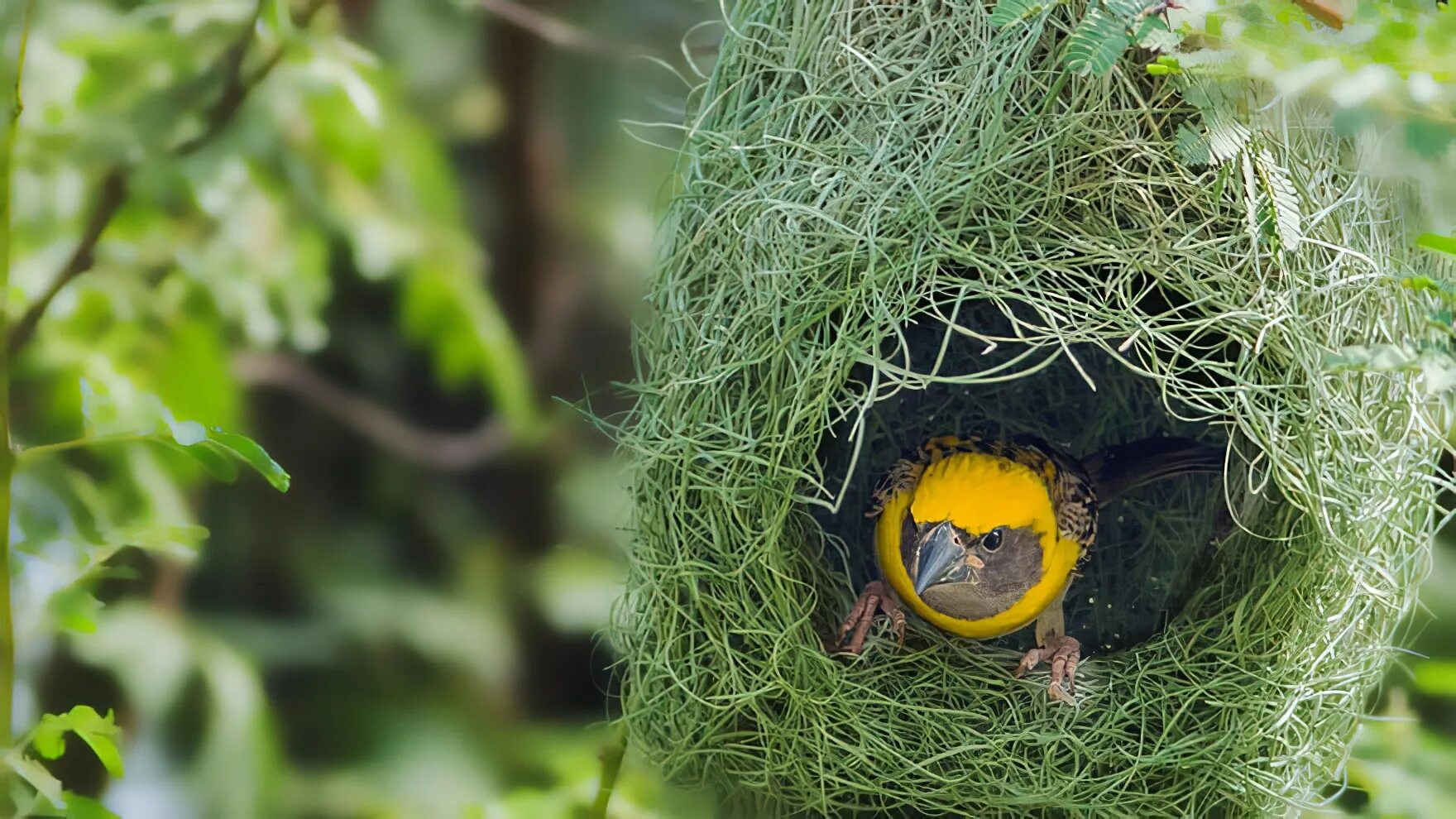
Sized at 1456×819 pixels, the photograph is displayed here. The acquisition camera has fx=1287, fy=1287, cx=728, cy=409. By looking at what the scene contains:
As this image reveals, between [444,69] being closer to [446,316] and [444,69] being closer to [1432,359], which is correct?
[446,316]

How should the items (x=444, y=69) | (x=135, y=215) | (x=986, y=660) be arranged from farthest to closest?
(x=444, y=69), (x=135, y=215), (x=986, y=660)

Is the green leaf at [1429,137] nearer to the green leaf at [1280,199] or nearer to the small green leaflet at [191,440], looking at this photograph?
the green leaf at [1280,199]

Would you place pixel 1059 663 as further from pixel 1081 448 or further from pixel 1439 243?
pixel 1439 243

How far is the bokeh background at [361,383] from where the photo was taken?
4.30 feet

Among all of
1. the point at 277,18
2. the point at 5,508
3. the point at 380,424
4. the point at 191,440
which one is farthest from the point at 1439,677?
the point at 380,424

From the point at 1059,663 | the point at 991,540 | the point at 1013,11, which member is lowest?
the point at 1059,663

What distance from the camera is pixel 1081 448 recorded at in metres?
1.30

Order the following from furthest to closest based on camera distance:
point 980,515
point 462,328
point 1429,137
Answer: point 462,328, point 980,515, point 1429,137

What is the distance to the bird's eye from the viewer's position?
3.55ft

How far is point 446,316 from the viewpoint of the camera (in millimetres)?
1557

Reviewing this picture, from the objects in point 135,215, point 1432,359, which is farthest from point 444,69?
point 1432,359

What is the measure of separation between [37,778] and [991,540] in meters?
0.72

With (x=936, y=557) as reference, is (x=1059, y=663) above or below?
below

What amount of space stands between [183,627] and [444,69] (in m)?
0.80
